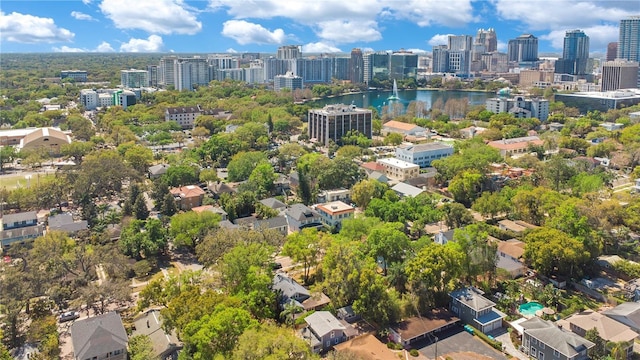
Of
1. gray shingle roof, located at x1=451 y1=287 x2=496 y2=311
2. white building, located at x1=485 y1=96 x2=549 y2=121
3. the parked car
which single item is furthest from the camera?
white building, located at x1=485 y1=96 x2=549 y2=121

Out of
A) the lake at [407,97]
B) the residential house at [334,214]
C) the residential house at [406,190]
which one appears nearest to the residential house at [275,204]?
the residential house at [334,214]

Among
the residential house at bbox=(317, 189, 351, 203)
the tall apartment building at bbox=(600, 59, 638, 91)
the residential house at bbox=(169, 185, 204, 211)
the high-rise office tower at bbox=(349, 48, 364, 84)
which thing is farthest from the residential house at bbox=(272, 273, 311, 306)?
the high-rise office tower at bbox=(349, 48, 364, 84)

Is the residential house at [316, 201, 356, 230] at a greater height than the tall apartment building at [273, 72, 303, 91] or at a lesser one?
lesser

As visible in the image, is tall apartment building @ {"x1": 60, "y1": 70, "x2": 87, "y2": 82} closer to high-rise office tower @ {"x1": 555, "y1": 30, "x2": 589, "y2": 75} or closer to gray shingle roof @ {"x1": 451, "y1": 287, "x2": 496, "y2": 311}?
gray shingle roof @ {"x1": 451, "y1": 287, "x2": 496, "y2": 311}

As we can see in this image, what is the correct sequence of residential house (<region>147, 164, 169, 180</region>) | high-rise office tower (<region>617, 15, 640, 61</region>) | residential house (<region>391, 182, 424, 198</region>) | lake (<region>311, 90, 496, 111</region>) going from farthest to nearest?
high-rise office tower (<region>617, 15, 640, 61</region>) → lake (<region>311, 90, 496, 111</region>) → residential house (<region>147, 164, 169, 180</region>) → residential house (<region>391, 182, 424, 198</region>)

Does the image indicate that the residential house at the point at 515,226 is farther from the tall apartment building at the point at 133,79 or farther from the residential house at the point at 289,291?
the tall apartment building at the point at 133,79

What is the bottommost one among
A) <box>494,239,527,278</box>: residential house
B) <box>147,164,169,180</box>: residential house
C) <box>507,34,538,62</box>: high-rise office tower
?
<box>494,239,527,278</box>: residential house

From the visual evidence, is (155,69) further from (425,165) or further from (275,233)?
(275,233)
